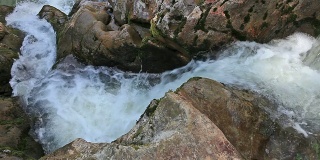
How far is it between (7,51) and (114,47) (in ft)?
15.8

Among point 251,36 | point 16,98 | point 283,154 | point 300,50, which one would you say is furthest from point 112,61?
point 283,154

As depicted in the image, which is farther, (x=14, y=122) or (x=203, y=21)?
(x=14, y=122)

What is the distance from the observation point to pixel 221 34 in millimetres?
9711

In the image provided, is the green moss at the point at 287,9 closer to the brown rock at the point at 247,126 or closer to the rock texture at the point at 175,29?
the rock texture at the point at 175,29

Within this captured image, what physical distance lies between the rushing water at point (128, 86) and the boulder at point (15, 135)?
1.09 ft

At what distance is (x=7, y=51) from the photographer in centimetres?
1301

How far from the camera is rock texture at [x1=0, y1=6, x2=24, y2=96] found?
11836 mm

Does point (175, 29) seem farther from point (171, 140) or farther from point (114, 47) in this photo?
point (171, 140)

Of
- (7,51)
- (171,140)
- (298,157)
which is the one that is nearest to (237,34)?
(298,157)

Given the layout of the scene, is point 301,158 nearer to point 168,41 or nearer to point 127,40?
point 168,41

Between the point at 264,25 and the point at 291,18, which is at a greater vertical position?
the point at 291,18

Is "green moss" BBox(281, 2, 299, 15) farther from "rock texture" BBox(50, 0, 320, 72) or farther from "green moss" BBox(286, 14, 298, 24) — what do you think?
"green moss" BBox(286, 14, 298, 24)

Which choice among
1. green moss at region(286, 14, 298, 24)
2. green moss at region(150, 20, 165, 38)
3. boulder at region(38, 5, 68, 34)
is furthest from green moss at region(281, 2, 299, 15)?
boulder at region(38, 5, 68, 34)

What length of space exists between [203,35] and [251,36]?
55.1 inches
